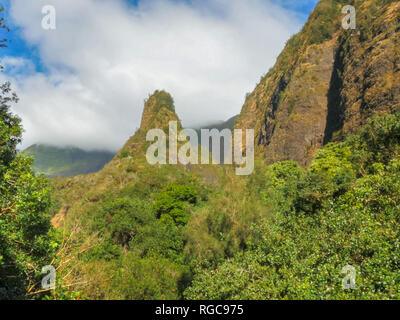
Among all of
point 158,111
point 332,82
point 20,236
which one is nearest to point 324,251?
point 20,236

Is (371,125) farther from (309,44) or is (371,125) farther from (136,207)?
(309,44)

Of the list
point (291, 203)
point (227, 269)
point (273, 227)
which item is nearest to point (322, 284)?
point (227, 269)

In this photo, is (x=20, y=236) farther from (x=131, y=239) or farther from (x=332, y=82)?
(x=332, y=82)

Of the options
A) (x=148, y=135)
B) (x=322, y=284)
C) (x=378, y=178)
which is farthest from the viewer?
(x=148, y=135)

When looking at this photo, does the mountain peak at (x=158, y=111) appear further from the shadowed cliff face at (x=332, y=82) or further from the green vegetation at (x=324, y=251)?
the green vegetation at (x=324, y=251)

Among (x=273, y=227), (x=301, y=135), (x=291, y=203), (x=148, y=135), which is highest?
(x=148, y=135)

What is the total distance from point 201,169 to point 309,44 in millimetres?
41724

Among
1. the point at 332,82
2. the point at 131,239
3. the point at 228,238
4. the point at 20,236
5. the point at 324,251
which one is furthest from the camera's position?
the point at 332,82

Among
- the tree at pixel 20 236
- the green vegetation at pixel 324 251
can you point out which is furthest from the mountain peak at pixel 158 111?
the tree at pixel 20 236

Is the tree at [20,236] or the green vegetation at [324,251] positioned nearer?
the tree at [20,236]

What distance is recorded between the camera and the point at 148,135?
78.6 meters

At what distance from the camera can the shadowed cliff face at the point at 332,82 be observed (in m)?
36.7

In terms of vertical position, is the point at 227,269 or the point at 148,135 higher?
the point at 148,135

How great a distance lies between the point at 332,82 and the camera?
179 feet
